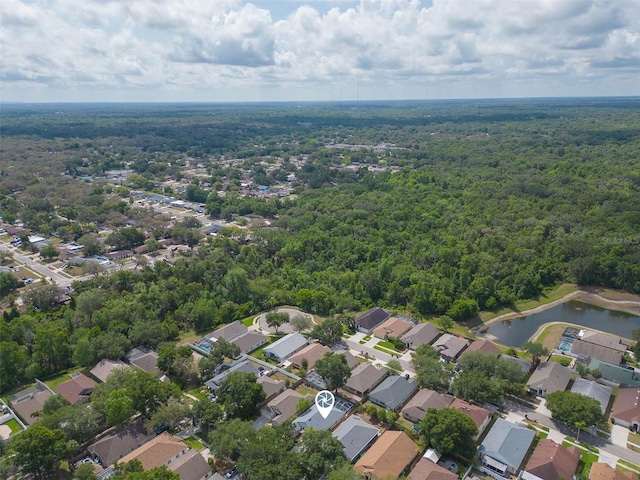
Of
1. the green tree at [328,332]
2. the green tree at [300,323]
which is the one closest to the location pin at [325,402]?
the green tree at [328,332]

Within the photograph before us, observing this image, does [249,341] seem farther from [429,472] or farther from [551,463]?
[551,463]

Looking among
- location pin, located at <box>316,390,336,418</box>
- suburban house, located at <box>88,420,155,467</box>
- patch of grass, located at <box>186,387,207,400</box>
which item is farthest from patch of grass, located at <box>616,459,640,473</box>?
suburban house, located at <box>88,420,155,467</box>

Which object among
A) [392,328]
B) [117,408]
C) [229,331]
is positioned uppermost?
[117,408]

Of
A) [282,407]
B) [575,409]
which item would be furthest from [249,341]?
[575,409]

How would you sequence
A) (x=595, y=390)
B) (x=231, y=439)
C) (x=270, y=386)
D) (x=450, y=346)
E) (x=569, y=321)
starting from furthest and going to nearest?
(x=569, y=321) → (x=450, y=346) → (x=270, y=386) → (x=595, y=390) → (x=231, y=439)

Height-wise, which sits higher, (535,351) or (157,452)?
(535,351)

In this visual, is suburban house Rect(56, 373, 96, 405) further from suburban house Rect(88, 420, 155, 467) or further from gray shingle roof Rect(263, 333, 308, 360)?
gray shingle roof Rect(263, 333, 308, 360)

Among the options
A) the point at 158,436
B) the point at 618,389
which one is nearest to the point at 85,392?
the point at 158,436
